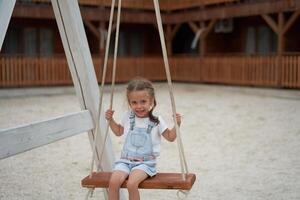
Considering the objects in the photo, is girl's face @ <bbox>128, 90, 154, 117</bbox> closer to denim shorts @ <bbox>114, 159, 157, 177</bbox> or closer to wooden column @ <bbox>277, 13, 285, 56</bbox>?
denim shorts @ <bbox>114, 159, 157, 177</bbox>

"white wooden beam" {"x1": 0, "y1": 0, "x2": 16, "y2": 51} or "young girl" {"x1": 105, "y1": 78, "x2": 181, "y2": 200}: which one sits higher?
"white wooden beam" {"x1": 0, "y1": 0, "x2": 16, "y2": 51}

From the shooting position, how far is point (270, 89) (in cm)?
1764

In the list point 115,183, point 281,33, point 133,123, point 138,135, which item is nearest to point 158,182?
point 115,183

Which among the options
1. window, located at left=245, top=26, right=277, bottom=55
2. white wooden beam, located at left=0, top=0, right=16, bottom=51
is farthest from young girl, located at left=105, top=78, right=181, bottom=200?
window, located at left=245, top=26, right=277, bottom=55

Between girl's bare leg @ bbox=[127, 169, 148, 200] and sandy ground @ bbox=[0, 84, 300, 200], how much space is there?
51 centimetres

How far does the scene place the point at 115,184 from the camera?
3.09 meters

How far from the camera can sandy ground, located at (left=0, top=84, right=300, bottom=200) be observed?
5.28 m

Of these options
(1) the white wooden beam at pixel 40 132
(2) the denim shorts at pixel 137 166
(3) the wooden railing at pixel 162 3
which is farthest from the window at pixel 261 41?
(2) the denim shorts at pixel 137 166

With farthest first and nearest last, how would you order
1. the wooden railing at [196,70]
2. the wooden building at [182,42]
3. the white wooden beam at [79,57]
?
the wooden building at [182,42]
the wooden railing at [196,70]
the white wooden beam at [79,57]

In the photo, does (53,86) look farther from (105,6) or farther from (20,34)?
(105,6)

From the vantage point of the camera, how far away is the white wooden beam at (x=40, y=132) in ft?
10.0

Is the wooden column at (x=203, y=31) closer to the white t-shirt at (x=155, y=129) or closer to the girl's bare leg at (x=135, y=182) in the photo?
the white t-shirt at (x=155, y=129)

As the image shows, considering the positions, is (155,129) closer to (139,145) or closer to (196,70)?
(139,145)

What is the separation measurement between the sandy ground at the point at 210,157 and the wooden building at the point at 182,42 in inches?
164
